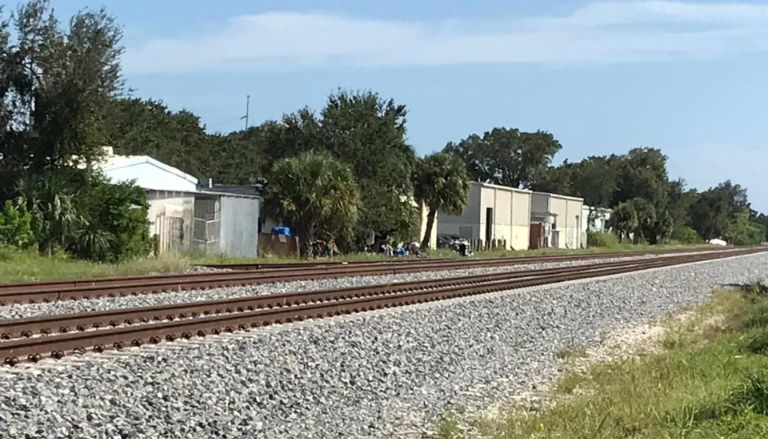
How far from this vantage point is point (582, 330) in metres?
22.4

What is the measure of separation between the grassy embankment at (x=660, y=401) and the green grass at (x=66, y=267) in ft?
49.5

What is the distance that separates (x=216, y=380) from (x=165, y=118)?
89.7 meters

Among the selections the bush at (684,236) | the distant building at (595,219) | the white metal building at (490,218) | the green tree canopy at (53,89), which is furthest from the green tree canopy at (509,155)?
the green tree canopy at (53,89)

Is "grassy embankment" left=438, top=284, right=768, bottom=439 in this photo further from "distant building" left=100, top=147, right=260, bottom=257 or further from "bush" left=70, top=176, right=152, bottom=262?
"distant building" left=100, top=147, right=260, bottom=257

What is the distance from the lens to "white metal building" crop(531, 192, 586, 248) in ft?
332

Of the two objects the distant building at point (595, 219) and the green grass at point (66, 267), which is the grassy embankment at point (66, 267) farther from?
the distant building at point (595, 219)

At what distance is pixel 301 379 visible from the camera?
13.2m

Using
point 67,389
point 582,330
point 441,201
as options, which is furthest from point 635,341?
point 441,201

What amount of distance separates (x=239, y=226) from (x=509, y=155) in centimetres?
12619

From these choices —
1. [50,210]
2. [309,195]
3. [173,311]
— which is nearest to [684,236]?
[309,195]

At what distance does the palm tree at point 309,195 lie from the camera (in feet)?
156

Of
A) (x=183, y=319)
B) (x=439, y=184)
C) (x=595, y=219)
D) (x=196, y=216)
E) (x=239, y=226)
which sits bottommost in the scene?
(x=183, y=319)

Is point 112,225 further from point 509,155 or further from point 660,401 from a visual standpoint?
point 509,155

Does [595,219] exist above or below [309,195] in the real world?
above
